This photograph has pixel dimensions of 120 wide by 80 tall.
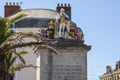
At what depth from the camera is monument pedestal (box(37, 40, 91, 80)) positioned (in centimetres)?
4116

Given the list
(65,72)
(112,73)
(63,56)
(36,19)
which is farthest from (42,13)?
(112,73)

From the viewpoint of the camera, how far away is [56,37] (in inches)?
1682

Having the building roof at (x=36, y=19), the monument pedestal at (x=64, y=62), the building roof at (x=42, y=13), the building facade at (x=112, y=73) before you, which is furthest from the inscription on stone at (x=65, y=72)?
the building facade at (x=112, y=73)

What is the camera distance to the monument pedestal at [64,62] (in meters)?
41.2

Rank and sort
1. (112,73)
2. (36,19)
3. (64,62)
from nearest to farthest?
(64,62), (36,19), (112,73)

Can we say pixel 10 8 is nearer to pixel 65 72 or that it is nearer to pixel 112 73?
pixel 65 72

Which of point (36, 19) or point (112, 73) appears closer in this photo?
point (36, 19)

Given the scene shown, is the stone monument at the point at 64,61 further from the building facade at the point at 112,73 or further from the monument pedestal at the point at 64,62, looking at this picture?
the building facade at the point at 112,73

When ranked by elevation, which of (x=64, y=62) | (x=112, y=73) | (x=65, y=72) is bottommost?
(x=65, y=72)

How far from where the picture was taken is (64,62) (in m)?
41.6

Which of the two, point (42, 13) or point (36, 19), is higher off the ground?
point (42, 13)

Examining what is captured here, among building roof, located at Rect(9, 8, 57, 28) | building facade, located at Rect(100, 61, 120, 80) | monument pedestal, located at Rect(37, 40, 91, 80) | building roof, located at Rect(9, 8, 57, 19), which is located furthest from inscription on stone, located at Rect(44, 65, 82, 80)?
building facade, located at Rect(100, 61, 120, 80)

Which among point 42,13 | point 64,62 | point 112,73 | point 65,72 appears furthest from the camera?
point 112,73

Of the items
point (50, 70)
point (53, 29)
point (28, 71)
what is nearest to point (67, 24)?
point (53, 29)
